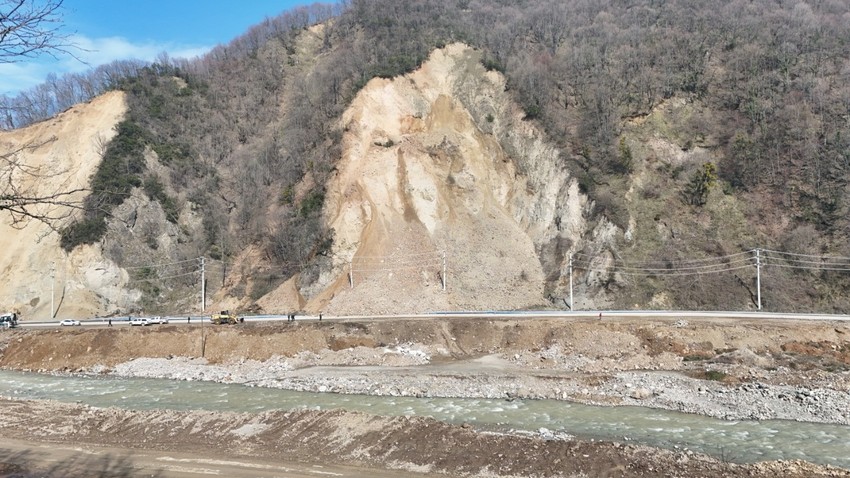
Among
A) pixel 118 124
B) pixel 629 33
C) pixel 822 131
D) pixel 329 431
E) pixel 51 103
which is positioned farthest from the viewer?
pixel 51 103

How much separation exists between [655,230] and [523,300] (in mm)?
14069

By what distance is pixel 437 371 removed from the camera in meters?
27.9

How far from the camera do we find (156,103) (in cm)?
7175

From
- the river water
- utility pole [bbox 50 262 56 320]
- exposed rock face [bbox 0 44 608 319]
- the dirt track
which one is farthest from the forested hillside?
the river water

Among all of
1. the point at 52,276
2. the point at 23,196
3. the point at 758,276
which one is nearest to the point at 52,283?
the point at 52,276

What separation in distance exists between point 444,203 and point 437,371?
2597 cm

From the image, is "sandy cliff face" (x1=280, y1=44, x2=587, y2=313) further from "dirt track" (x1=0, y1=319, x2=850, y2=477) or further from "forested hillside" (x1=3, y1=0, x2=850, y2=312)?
"dirt track" (x1=0, y1=319, x2=850, y2=477)

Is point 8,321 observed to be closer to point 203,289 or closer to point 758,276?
point 203,289

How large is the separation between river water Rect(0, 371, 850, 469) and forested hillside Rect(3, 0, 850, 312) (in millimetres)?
20305

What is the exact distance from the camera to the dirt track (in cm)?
1368

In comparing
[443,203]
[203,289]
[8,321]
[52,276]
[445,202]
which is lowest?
[8,321]

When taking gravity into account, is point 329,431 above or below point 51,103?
below

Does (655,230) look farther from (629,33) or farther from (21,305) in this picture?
(21,305)

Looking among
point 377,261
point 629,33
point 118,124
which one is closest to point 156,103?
point 118,124
